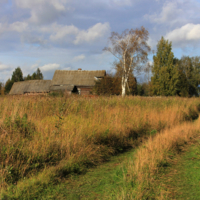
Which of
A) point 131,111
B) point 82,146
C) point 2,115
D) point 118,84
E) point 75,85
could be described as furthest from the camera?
point 75,85

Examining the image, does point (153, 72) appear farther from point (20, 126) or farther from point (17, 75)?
point (17, 75)

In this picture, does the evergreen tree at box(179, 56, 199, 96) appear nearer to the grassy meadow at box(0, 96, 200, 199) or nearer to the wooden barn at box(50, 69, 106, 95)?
the wooden barn at box(50, 69, 106, 95)

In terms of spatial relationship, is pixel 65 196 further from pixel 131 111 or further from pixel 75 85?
pixel 75 85

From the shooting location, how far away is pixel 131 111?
911cm

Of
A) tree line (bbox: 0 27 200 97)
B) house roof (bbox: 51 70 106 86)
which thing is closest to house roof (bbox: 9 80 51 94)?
house roof (bbox: 51 70 106 86)

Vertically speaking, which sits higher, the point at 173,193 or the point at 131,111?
the point at 131,111

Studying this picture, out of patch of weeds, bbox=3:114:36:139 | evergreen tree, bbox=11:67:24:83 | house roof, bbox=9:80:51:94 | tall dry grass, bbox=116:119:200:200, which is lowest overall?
tall dry grass, bbox=116:119:200:200

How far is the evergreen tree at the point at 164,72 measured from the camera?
130 ft

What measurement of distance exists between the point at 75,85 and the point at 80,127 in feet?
130

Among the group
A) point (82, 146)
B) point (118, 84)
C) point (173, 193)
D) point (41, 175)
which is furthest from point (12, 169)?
point (118, 84)

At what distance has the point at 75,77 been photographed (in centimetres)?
4631

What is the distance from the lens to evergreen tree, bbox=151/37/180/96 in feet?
130

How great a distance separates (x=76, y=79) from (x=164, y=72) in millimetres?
19309

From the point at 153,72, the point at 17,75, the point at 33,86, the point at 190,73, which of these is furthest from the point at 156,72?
the point at 17,75
